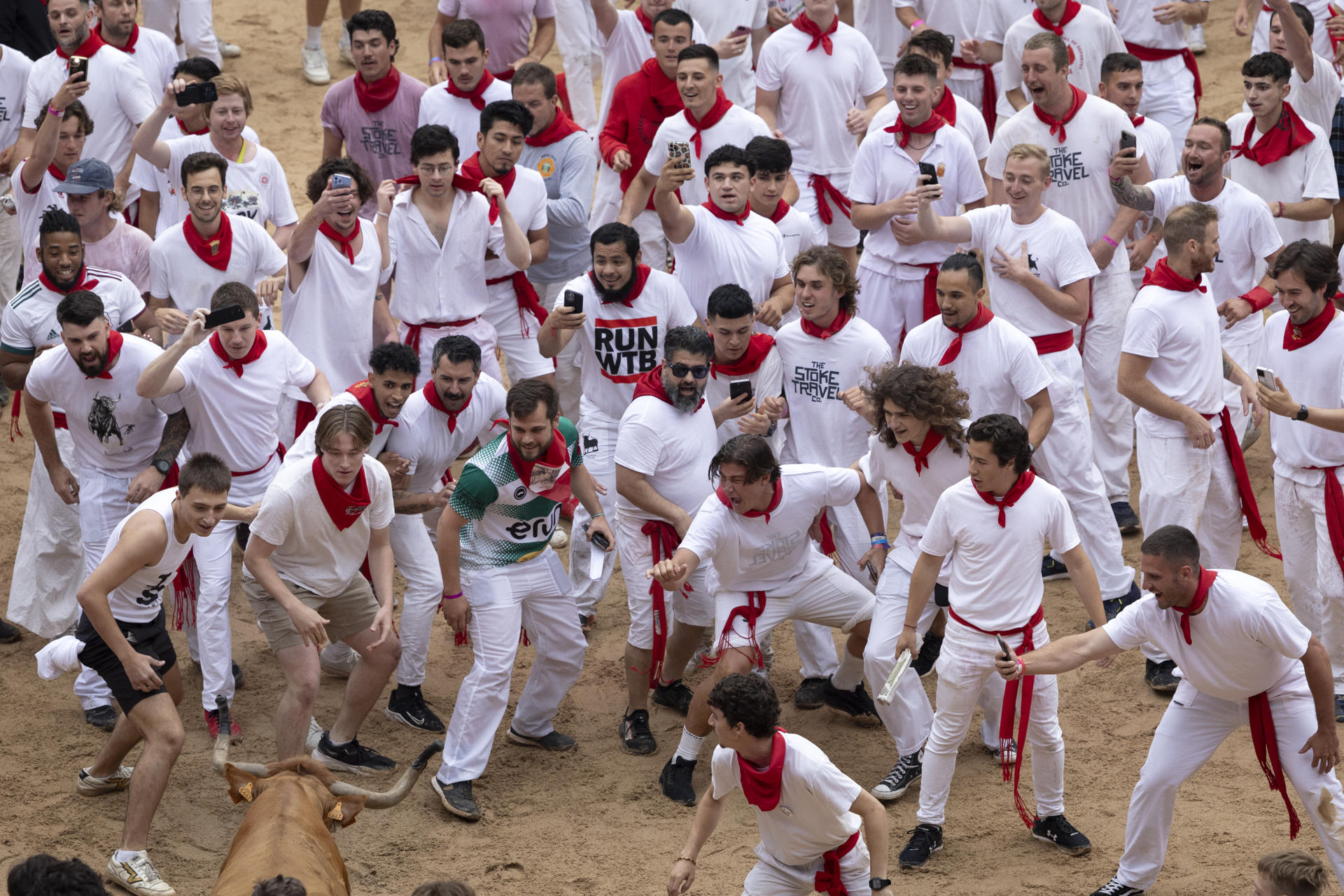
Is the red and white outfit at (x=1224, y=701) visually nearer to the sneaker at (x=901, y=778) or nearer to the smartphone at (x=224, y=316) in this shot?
the sneaker at (x=901, y=778)

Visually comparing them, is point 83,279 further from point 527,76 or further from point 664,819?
point 664,819

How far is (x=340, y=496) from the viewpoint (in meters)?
6.54

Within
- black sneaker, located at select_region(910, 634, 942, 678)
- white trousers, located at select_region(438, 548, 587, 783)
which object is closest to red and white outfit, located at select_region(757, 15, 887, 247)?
black sneaker, located at select_region(910, 634, 942, 678)

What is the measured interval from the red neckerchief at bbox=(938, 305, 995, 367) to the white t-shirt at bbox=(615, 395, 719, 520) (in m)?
1.17

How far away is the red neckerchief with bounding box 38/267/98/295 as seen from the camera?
7609 millimetres

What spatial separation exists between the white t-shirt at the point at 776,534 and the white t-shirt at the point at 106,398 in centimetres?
265

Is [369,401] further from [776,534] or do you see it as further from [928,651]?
[928,651]

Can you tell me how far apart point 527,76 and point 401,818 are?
429cm

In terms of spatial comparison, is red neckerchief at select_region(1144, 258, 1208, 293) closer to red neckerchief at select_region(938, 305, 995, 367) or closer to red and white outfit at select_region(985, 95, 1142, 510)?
red neckerchief at select_region(938, 305, 995, 367)

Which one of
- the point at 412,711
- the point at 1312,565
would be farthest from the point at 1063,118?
the point at 412,711

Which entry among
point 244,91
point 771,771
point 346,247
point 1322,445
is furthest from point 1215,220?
point 244,91

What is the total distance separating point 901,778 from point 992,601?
115cm

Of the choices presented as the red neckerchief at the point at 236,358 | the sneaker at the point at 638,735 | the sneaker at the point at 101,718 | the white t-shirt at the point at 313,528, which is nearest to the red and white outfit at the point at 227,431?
the red neckerchief at the point at 236,358

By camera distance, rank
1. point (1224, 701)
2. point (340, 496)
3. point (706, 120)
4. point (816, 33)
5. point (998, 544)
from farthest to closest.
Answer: point (816, 33) < point (706, 120) < point (340, 496) < point (998, 544) < point (1224, 701)
